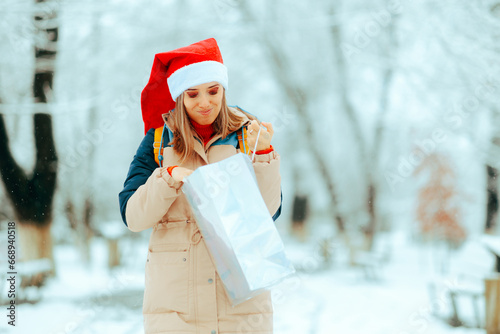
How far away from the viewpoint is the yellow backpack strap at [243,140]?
1.33 meters

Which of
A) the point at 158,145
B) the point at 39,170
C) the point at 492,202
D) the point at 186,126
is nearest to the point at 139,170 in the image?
the point at 158,145

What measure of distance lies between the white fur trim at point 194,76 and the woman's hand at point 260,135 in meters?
0.23

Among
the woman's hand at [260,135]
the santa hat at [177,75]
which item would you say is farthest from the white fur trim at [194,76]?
the woman's hand at [260,135]

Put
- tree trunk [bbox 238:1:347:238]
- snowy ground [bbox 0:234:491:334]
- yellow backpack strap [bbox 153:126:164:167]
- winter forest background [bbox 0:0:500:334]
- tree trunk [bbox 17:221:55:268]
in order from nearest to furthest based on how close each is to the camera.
Result: yellow backpack strap [bbox 153:126:164:167] < snowy ground [bbox 0:234:491:334] < winter forest background [bbox 0:0:500:334] < tree trunk [bbox 17:221:55:268] < tree trunk [bbox 238:1:347:238]

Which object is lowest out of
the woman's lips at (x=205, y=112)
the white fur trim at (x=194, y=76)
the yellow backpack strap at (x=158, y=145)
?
the yellow backpack strap at (x=158, y=145)

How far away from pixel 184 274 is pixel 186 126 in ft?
1.38

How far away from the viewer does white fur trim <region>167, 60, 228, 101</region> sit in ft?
4.47

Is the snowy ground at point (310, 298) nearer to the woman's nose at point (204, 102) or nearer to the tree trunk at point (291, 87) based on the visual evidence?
the tree trunk at point (291, 87)

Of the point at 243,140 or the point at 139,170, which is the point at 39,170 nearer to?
the point at 139,170

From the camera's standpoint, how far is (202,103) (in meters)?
1.35

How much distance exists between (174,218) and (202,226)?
0.43 feet

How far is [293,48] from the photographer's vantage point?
544 cm

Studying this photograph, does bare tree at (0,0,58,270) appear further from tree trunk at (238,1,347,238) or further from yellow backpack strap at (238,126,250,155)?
yellow backpack strap at (238,126,250,155)

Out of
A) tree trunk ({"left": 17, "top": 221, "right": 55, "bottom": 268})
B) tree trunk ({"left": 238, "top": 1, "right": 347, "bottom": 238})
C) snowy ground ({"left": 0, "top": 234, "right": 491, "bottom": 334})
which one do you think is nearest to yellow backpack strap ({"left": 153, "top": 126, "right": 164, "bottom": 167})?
snowy ground ({"left": 0, "top": 234, "right": 491, "bottom": 334})
